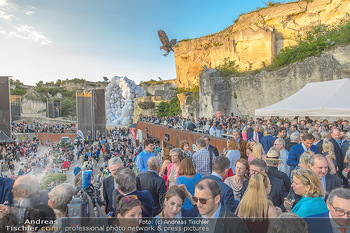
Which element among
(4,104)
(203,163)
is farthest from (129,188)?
(4,104)

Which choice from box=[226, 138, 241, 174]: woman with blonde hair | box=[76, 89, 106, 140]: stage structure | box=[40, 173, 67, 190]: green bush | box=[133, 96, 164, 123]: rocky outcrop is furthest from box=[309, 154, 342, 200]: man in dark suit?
box=[133, 96, 164, 123]: rocky outcrop

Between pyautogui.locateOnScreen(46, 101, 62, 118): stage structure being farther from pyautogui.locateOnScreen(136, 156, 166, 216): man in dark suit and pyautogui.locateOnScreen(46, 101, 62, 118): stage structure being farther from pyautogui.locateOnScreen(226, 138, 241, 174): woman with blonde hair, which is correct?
pyautogui.locateOnScreen(136, 156, 166, 216): man in dark suit

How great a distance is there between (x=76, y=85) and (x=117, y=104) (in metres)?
43.4

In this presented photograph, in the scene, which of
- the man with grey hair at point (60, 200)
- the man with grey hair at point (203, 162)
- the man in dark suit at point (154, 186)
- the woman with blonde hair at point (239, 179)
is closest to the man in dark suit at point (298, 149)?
the man with grey hair at point (203, 162)

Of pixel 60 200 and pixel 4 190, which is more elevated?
pixel 60 200

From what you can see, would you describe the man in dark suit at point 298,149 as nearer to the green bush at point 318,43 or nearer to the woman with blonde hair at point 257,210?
the woman with blonde hair at point 257,210

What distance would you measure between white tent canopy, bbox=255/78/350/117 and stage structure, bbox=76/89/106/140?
29.2 m

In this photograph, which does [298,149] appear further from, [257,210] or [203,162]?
[257,210]

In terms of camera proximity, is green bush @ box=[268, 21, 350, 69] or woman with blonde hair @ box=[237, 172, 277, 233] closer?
woman with blonde hair @ box=[237, 172, 277, 233]

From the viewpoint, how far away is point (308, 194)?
223cm

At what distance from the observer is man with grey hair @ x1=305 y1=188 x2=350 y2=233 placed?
6.30 ft

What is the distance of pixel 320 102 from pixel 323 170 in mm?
4186

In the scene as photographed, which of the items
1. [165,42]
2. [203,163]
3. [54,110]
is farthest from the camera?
[54,110]

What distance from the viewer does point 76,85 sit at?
8219cm
